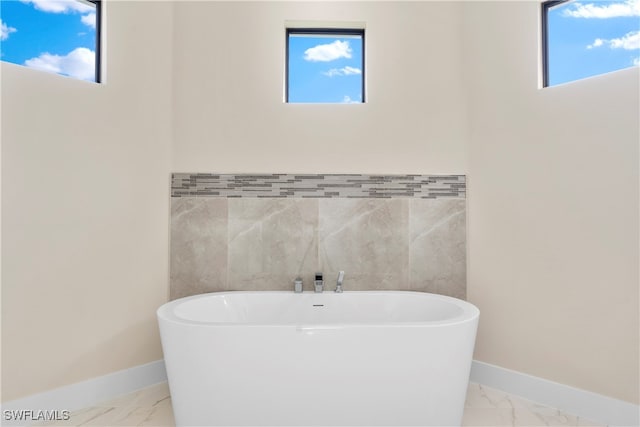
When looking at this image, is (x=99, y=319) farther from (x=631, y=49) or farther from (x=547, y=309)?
(x=631, y=49)

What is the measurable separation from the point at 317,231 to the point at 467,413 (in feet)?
4.67

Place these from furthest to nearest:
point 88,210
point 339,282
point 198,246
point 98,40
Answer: point 198,246 → point 339,282 → point 98,40 → point 88,210

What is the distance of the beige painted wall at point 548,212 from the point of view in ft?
6.14

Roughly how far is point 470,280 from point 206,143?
7.00 feet

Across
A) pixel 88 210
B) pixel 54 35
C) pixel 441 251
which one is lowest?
pixel 441 251

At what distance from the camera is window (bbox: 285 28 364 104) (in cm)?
276

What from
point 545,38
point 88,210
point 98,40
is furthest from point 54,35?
point 545,38

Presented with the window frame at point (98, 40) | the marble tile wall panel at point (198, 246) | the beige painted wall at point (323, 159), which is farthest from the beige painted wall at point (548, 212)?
the window frame at point (98, 40)

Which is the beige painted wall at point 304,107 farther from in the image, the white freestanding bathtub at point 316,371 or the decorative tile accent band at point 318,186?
the white freestanding bathtub at point 316,371

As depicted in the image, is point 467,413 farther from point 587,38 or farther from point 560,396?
point 587,38

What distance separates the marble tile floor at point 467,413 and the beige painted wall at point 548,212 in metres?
0.21

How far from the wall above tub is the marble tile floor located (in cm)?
67

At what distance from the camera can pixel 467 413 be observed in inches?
78.7

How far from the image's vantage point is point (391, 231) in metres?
2.56
